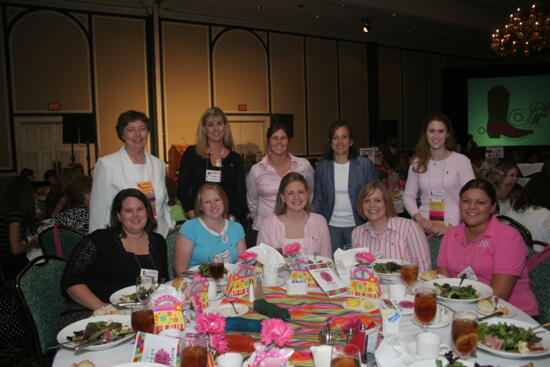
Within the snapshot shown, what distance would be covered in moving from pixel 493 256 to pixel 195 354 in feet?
5.61

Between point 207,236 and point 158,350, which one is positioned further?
point 207,236

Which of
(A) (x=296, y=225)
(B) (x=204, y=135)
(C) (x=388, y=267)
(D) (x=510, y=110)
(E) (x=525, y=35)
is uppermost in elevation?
(E) (x=525, y=35)

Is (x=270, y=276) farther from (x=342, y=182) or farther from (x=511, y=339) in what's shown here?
(x=342, y=182)

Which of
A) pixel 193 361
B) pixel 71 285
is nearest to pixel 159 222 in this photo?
pixel 71 285

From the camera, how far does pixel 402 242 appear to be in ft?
9.21

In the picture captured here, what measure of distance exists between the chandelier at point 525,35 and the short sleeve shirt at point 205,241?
25.0 feet

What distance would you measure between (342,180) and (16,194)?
2.70 meters

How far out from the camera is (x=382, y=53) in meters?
13.4

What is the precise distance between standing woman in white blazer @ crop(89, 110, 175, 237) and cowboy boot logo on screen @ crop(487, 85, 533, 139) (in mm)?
13272

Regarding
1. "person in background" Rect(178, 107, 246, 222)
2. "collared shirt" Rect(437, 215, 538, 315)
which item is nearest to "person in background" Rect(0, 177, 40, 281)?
"person in background" Rect(178, 107, 246, 222)

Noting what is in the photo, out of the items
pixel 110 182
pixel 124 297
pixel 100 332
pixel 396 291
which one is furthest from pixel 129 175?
pixel 396 291

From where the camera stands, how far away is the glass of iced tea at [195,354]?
4.38 ft

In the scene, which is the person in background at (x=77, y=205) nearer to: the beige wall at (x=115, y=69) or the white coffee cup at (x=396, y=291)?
the white coffee cup at (x=396, y=291)

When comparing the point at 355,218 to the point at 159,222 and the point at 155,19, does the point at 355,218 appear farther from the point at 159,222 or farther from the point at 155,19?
the point at 155,19
